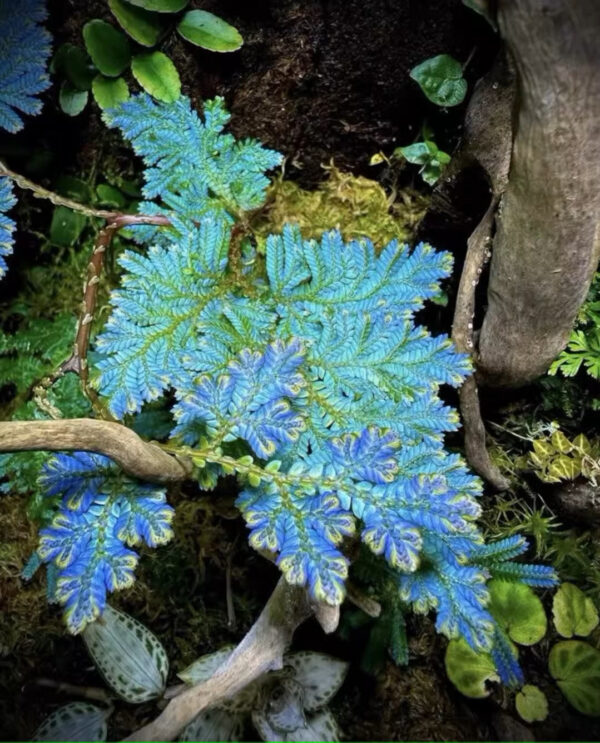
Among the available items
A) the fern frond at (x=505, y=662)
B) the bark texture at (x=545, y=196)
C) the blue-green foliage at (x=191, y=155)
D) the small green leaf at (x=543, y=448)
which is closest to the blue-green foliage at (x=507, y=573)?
the fern frond at (x=505, y=662)

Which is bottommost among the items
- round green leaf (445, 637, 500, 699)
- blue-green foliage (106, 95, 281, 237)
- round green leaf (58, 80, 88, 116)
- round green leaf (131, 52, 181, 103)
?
round green leaf (445, 637, 500, 699)

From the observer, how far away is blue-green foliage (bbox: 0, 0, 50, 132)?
1942mm

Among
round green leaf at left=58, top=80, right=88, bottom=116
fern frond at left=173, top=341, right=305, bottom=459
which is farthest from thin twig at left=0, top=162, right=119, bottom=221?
fern frond at left=173, top=341, right=305, bottom=459

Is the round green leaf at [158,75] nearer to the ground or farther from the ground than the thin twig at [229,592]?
farther from the ground

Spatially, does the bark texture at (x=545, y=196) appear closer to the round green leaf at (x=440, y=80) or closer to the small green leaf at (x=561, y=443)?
the small green leaf at (x=561, y=443)

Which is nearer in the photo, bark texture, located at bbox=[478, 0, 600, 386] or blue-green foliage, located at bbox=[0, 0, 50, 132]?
bark texture, located at bbox=[478, 0, 600, 386]

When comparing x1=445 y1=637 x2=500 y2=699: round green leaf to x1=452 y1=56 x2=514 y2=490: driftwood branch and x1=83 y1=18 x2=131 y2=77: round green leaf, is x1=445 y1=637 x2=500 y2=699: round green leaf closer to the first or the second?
x1=452 y1=56 x2=514 y2=490: driftwood branch

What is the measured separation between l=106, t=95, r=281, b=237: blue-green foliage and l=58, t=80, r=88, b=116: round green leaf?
0.23m

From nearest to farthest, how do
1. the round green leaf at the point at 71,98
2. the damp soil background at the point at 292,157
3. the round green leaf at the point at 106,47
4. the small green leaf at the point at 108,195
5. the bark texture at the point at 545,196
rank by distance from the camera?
the bark texture at the point at 545,196 < the damp soil background at the point at 292,157 < the round green leaf at the point at 106,47 < the round green leaf at the point at 71,98 < the small green leaf at the point at 108,195

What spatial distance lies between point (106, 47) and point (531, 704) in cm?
217

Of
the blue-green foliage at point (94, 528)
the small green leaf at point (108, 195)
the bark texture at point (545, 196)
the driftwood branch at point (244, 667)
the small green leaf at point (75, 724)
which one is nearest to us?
the bark texture at point (545, 196)

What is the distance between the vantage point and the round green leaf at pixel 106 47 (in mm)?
1939

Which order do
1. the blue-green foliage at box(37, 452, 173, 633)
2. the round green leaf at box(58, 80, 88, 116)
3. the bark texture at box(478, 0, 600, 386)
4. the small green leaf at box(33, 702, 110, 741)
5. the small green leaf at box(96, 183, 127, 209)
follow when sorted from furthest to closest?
the small green leaf at box(96, 183, 127, 209) < the round green leaf at box(58, 80, 88, 116) < the small green leaf at box(33, 702, 110, 741) < the blue-green foliage at box(37, 452, 173, 633) < the bark texture at box(478, 0, 600, 386)

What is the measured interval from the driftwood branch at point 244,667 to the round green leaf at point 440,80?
139cm
